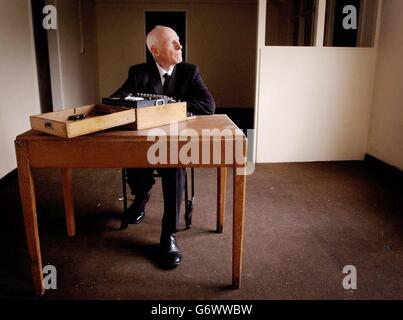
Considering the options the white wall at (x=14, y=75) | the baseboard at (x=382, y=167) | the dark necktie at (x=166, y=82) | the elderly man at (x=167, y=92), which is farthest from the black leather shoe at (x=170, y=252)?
the baseboard at (x=382, y=167)

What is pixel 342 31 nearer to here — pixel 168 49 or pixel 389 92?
→ pixel 389 92

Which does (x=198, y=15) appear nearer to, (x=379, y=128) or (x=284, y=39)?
(x=284, y=39)

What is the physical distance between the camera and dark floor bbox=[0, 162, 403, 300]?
1.73 metres

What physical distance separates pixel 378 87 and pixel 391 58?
1.10ft

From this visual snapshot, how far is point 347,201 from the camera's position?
2.84 m

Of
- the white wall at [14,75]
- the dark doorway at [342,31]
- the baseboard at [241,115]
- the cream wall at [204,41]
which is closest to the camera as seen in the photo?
the white wall at [14,75]

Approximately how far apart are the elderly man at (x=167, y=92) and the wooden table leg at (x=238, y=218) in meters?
0.35

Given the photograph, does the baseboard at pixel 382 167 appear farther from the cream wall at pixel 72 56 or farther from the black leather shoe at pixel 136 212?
the cream wall at pixel 72 56

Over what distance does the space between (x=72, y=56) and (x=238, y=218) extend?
16.1 feet

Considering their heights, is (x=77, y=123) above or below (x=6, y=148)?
above

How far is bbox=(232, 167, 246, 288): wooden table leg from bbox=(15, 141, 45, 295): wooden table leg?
0.83 meters

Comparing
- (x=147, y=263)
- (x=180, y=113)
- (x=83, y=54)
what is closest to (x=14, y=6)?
(x=180, y=113)

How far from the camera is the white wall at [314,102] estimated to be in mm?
3703

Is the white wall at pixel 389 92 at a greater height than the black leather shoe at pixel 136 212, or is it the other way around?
the white wall at pixel 389 92
